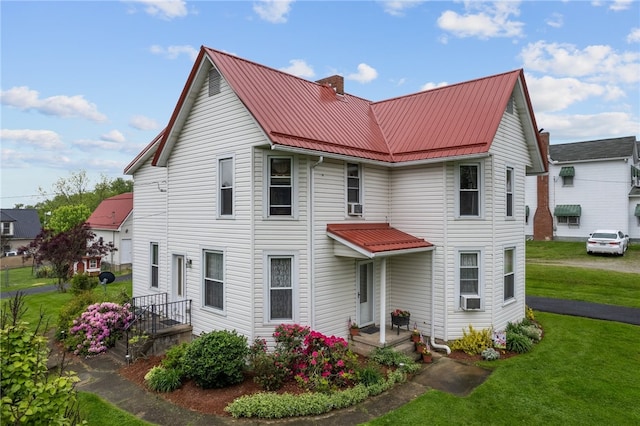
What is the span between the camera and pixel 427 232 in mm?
12680

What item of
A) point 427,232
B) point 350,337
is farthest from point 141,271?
point 427,232

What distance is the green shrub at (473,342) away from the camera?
459 inches

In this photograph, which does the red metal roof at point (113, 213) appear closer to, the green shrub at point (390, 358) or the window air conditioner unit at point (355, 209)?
the window air conditioner unit at point (355, 209)

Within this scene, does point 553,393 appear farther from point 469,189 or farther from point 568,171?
point 568,171

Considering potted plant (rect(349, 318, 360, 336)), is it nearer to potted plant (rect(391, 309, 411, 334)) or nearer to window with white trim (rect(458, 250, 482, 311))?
potted plant (rect(391, 309, 411, 334))

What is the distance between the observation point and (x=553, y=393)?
9062mm

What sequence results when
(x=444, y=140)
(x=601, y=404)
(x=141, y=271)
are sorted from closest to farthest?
(x=601, y=404) < (x=444, y=140) < (x=141, y=271)

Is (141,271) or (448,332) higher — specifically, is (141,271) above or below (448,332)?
above

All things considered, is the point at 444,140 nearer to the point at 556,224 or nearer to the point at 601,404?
the point at 601,404

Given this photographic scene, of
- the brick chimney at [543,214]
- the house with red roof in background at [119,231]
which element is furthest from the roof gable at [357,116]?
the brick chimney at [543,214]

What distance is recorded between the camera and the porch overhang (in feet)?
35.1

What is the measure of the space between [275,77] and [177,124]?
12.4 ft

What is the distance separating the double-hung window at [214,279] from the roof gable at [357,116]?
4.34 m

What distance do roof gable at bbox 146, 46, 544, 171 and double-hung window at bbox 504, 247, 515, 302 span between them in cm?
436
